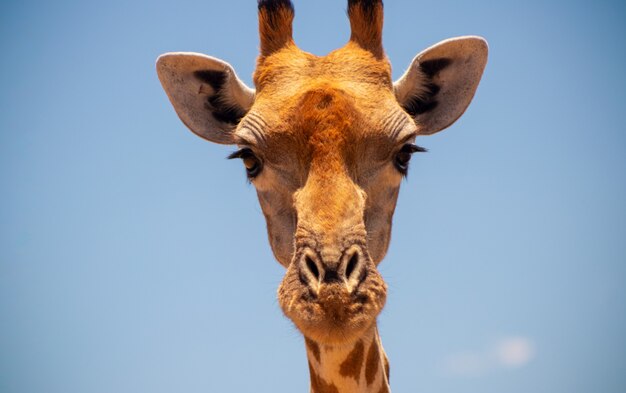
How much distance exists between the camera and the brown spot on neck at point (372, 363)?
7777 millimetres

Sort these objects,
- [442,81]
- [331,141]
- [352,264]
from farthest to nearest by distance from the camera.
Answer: [442,81] < [331,141] < [352,264]

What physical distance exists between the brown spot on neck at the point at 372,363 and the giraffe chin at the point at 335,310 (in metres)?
1.45

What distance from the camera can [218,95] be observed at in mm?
9680

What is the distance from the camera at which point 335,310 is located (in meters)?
6.26

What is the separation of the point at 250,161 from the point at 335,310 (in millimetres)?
2684

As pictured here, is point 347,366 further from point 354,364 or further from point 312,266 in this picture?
point 312,266

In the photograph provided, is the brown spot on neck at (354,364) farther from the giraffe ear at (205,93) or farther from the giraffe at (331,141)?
the giraffe ear at (205,93)

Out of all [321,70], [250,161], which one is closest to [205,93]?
[250,161]

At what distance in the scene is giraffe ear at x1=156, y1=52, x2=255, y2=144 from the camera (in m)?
9.49

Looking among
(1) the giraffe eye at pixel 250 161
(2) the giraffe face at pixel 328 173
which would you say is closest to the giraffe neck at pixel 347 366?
(2) the giraffe face at pixel 328 173

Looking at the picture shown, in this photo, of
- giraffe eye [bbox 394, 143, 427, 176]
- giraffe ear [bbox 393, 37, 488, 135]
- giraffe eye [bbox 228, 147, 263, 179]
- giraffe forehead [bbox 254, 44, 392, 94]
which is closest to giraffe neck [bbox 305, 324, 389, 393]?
giraffe eye [bbox 394, 143, 427, 176]

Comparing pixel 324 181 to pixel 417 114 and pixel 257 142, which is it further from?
pixel 417 114

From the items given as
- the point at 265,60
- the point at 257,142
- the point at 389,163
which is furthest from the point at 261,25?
the point at 389,163

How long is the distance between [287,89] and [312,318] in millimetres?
3054
